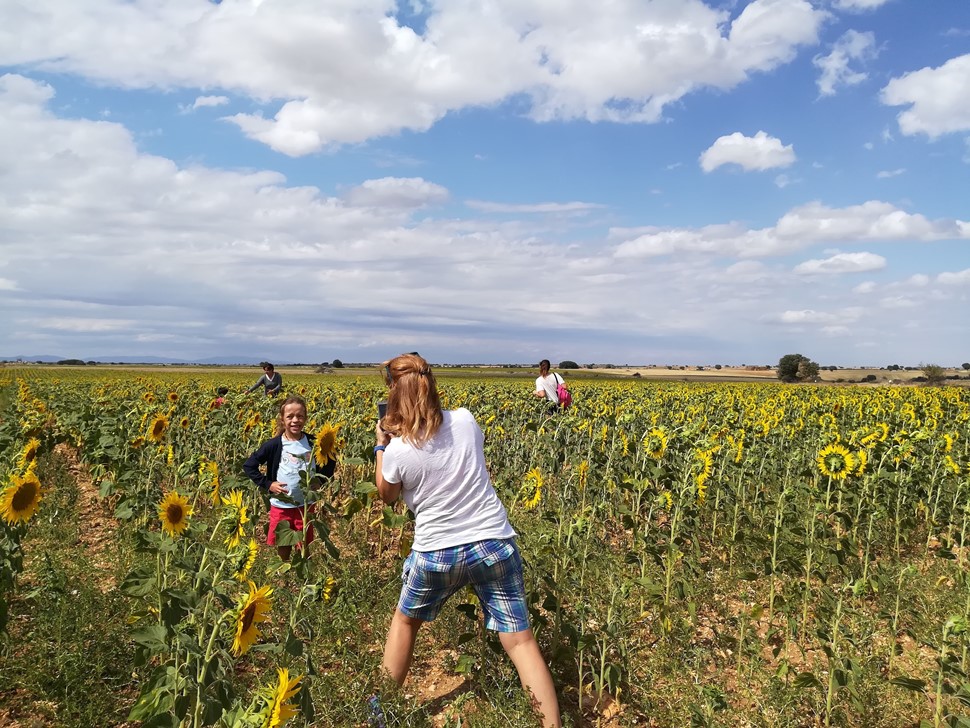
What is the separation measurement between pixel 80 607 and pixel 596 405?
1035 cm

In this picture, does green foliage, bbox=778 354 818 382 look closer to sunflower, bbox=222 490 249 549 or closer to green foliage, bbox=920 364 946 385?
green foliage, bbox=920 364 946 385

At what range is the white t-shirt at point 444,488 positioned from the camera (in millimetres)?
3148

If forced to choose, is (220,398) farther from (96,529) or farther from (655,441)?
(655,441)

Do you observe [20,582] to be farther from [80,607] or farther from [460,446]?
[460,446]

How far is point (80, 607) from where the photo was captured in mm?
4348

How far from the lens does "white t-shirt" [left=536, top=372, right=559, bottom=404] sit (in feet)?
39.7

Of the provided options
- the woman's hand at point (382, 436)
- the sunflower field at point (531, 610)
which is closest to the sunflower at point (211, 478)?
the sunflower field at point (531, 610)

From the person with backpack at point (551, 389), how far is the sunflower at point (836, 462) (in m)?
6.62

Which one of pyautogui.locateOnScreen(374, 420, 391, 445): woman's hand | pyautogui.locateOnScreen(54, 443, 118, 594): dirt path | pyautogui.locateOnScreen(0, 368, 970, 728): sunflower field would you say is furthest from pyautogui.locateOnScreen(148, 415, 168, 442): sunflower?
pyautogui.locateOnScreen(374, 420, 391, 445): woman's hand

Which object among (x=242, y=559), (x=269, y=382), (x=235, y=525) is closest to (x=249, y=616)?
(x=242, y=559)

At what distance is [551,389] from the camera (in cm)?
1212

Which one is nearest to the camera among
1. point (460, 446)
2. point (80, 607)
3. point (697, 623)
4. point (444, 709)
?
point (460, 446)

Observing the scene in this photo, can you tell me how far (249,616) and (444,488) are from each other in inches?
41.5

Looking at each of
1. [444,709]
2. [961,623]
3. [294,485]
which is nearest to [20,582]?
[294,485]
